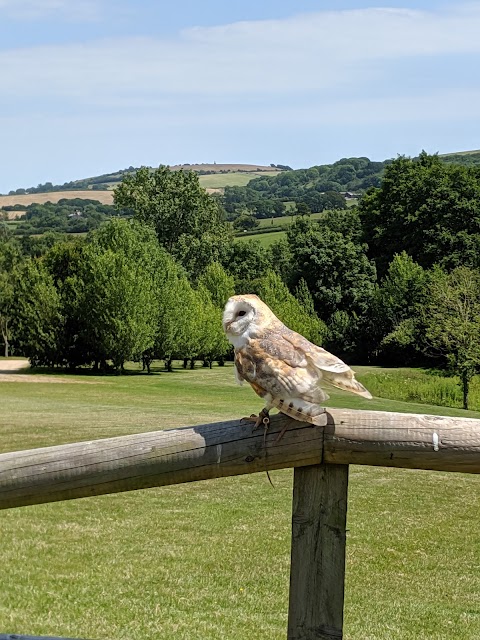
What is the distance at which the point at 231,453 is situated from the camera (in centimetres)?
286

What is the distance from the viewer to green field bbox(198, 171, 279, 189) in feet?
563

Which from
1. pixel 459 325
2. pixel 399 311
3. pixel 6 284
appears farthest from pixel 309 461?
pixel 6 284

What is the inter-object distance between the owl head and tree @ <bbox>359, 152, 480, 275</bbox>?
60.9 m

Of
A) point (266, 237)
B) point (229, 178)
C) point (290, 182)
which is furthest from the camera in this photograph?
point (229, 178)

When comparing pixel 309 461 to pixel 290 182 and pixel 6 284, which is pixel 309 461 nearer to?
pixel 6 284

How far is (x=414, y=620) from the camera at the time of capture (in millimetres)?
7039

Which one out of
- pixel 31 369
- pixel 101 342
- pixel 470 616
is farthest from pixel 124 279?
pixel 470 616

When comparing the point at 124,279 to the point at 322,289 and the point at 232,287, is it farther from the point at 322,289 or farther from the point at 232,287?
the point at 322,289

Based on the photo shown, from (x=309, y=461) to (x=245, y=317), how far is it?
0.62 m

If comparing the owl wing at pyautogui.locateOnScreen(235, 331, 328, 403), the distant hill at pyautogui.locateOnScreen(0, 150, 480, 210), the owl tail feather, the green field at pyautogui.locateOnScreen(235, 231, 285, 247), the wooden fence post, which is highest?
the distant hill at pyautogui.locateOnScreen(0, 150, 480, 210)

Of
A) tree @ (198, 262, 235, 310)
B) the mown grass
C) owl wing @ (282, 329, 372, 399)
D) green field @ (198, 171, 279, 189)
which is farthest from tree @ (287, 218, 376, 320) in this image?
green field @ (198, 171, 279, 189)

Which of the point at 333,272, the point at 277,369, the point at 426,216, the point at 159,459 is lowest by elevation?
the point at 159,459

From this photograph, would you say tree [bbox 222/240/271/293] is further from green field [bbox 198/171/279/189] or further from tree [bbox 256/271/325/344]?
green field [bbox 198/171/279/189]

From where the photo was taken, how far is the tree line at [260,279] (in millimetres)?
48188
